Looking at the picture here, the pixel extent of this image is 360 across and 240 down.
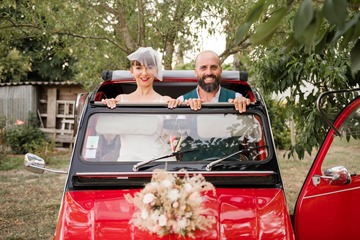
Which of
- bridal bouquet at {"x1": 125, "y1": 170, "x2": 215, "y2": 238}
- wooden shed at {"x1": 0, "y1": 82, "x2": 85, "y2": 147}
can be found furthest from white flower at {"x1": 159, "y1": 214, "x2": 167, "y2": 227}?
wooden shed at {"x1": 0, "y1": 82, "x2": 85, "y2": 147}

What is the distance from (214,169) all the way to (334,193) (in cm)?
92

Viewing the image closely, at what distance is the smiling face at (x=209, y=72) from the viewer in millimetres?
4518

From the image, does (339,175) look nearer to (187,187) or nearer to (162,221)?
(187,187)

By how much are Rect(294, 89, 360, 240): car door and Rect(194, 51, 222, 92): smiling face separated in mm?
1166

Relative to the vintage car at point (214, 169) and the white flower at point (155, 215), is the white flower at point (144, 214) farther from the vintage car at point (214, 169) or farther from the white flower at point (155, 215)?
the vintage car at point (214, 169)

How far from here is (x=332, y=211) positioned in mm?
3711

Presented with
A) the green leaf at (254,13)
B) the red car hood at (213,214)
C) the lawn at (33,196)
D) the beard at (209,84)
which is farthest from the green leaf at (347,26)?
the lawn at (33,196)

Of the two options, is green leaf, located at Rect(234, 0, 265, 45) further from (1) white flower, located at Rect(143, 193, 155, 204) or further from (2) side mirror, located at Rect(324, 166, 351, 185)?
(2) side mirror, located at Rect(324, 166, 351, 185)

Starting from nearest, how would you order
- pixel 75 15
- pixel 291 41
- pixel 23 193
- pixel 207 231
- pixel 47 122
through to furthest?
pixel 291 41 < pixel 207 231 < pixel 75 15 < pixel 23 193 < pixel 47 122

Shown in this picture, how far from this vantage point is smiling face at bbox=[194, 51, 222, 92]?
452cm

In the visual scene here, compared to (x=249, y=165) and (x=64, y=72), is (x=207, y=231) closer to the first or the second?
(x=249, y=165)

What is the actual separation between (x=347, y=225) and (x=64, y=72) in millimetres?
21385

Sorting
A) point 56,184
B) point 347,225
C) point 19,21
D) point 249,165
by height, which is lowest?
point 56,184

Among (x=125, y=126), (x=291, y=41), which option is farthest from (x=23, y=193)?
(x=291, y=41)
